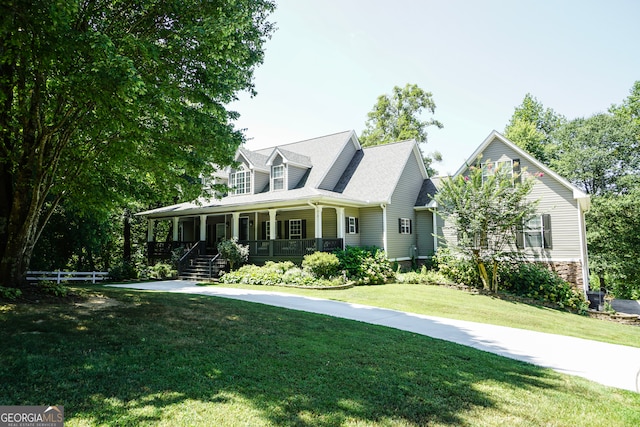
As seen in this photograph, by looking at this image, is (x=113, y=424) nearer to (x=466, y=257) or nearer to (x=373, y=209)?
(x=466, y=257)

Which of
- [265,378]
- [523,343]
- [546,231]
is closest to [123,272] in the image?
[265,378]

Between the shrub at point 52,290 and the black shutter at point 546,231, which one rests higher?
the black shutter at point 546,231

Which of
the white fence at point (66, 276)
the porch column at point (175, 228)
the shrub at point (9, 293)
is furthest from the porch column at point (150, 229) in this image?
the shrub at point (9, 293)

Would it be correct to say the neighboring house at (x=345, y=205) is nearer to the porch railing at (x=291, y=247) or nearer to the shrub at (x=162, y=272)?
the porch railing at (x=291, y=247)

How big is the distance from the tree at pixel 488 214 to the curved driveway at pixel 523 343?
7.01 m

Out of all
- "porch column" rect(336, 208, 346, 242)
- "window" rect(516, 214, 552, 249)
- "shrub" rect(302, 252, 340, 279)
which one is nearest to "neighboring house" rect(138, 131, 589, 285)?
"porch column" rect(336, 208, 346, 242)

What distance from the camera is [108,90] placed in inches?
239

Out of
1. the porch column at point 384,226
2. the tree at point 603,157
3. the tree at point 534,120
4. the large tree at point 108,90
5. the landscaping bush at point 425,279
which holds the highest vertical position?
the tree at point 534,120

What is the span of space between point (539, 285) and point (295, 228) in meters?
12.8

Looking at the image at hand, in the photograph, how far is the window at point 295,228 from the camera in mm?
21469

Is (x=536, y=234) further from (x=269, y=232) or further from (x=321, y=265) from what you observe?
(x=269, y=232)

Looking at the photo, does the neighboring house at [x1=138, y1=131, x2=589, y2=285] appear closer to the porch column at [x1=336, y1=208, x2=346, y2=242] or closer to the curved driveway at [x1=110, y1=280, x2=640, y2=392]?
the porch column at [x1=336, y1=208, x2=346, y2=242]

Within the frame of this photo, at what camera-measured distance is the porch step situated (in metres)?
18.8

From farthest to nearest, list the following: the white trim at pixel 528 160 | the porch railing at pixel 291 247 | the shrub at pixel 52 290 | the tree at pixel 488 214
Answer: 1. the porch railing at pixel 291 247
2. the white trim at pixel 528 160
3. the tree at pixel 488 214
4. the shrub at pixel 52 290
